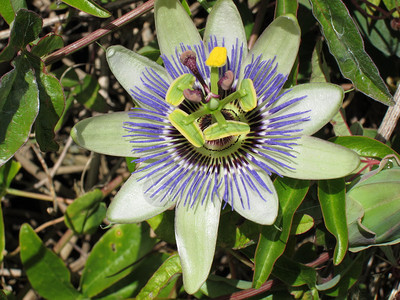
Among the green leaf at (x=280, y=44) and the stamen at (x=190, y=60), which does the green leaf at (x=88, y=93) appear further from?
the green leaf at (x=280, y=44)

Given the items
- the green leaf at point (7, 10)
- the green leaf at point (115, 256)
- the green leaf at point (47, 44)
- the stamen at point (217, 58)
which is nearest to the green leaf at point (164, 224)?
the green leaf at point (115, 256)

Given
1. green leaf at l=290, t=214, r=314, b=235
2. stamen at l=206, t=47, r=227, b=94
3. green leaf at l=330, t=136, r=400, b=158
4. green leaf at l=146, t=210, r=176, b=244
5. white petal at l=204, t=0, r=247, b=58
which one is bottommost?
green leaf at l=146, t=210, r=176, b=244

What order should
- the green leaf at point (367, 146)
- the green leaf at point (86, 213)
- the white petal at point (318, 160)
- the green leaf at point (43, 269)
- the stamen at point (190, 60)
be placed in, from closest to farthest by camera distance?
the white petal at point (318, 160) < the stamen at point (190, 60) < the green leaf at point (367, 146) < the green leaf at point (43, 269) < the green leaf at point (86, 213)

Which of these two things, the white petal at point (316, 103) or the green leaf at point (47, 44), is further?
the green leaf at point (47, 44)

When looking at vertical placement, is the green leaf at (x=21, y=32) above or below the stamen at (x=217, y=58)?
above

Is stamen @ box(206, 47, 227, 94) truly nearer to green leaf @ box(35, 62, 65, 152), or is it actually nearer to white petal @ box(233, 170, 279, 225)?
white petal @ box(233, 170, 279, 225)

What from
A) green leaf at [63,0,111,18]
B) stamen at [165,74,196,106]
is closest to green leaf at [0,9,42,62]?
green leaf at [63,0,111,18]
